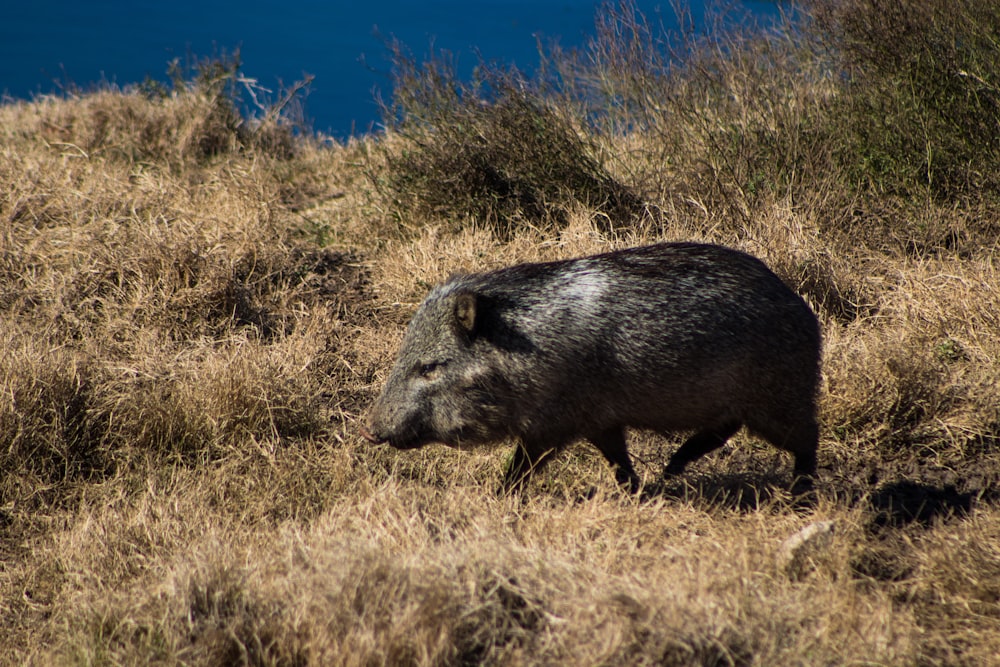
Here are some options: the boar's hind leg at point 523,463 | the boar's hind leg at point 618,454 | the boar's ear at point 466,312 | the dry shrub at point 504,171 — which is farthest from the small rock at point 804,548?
the dry shrub at point 504,171

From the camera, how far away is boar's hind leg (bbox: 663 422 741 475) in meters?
4.45

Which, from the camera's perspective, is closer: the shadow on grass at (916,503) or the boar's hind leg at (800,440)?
the shadow on grass at (916,503)

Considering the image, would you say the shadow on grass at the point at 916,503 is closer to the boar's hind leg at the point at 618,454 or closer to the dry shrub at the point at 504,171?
the boar's hind leg at the point at 618,454

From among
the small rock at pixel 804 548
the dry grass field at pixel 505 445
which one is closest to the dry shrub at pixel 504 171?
the dry grass field at pixel 505 445

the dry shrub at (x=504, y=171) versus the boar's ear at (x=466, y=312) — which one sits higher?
the dry shrub at (x=504, y=171)

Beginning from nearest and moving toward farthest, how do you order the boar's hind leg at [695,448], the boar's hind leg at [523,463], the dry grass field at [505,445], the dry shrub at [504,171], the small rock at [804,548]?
1. the dry grass field at [505,445]
2. the small rock at [804,548]
3. the boar's hind leg at [523,463]
4. the boar's hind leg at [695,448]
5. the dry shrub at [504,171]

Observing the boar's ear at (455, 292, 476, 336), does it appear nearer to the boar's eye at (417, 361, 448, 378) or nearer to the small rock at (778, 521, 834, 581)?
the boar's eye at (417, 361, 448, 378)

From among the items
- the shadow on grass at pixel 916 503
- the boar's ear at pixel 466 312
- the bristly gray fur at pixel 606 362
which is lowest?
the shadow on grass at pixel 916 503

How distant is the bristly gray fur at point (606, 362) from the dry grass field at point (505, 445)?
12.2 inches

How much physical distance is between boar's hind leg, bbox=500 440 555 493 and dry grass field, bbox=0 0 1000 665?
91 mm

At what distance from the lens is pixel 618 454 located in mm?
4262

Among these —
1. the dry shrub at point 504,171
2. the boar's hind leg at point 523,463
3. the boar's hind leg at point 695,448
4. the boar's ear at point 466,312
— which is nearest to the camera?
the boar's ear at point 466,312

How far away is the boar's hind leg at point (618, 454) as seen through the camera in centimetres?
420

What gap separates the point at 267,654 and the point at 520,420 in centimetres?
154
